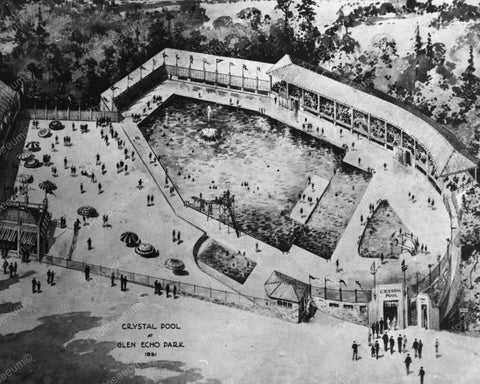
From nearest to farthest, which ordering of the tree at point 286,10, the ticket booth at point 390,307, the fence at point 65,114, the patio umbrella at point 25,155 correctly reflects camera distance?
the ticket booth at point 390,307
the patio umbrella at point 25,155
the tree at point 286,10
the fence at point 65,114

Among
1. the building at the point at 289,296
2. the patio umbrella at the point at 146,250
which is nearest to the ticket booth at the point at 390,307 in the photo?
the building at the point at 289,296

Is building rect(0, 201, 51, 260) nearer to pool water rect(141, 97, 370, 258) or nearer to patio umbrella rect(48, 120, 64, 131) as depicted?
patio umbrella rect(48, 120, 64, 131)

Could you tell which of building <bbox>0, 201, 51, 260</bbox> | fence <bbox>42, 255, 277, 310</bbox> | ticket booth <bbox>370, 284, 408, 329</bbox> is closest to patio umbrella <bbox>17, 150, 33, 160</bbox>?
building <bbox>0, 201, 51, 260</bbox>

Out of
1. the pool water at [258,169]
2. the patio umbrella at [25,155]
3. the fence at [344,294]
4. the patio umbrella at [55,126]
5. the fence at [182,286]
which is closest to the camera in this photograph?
the fence at [182,286]

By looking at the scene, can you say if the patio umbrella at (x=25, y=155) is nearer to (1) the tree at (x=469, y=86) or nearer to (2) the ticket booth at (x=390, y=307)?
(2) the ticket booth at (x=390, y=307)

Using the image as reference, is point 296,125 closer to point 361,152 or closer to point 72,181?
point 361,152

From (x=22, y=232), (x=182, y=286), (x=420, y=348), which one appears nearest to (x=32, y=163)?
(x=22, y=232)

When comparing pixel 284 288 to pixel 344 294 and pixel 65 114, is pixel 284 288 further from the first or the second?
pixel 65 114
